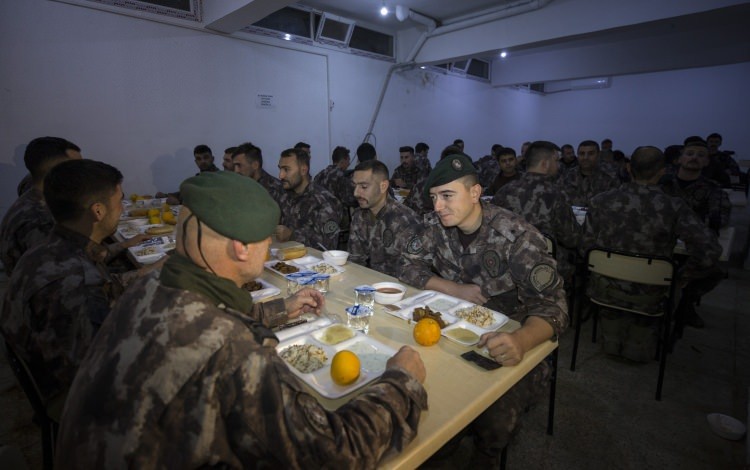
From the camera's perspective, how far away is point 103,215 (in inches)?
75.8

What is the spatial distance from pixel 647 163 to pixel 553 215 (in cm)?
94

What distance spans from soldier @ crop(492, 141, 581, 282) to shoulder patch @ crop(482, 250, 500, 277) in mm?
2000

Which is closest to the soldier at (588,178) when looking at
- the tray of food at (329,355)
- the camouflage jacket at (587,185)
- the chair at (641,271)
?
the camouflage jacket at (587,185)

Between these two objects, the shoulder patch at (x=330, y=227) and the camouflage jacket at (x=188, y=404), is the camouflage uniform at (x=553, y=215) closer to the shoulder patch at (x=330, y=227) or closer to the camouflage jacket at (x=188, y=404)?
the shoulder patch at (x=330, y=227)

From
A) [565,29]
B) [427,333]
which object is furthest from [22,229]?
[565,29]

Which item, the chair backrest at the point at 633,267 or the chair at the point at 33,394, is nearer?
the chair at the point at 33,394

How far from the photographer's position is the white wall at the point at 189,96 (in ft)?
17.2

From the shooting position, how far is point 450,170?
7.05 ft

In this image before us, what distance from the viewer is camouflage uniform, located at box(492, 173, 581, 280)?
396cm

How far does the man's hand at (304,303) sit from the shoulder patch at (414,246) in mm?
920

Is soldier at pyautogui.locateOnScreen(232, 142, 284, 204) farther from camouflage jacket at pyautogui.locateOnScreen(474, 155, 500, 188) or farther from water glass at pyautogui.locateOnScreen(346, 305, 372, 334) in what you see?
camouflage jacket at pyautogui.locateOnScreen(474, 155, 500, 188)

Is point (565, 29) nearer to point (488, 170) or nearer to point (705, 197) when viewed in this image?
point (488, 170)

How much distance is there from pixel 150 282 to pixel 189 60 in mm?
6791

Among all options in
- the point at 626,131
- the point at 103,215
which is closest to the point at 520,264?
the point at 103,215
